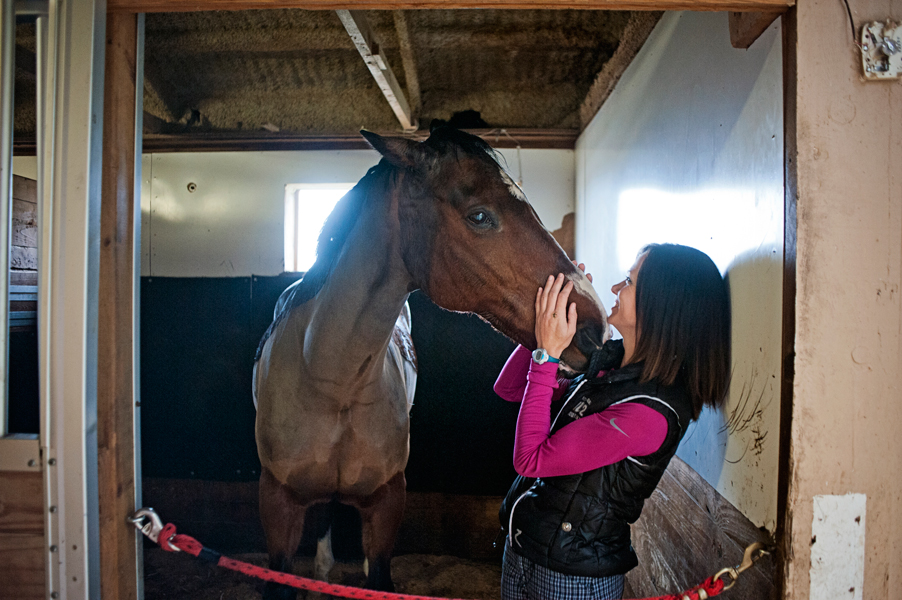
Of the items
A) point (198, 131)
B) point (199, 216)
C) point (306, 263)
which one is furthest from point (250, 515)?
point (198, 131)

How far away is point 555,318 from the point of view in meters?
1.07

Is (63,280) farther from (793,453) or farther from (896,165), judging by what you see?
(896,165)

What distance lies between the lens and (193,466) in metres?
3.08

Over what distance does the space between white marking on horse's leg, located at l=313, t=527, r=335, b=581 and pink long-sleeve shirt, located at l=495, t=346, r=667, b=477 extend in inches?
68.2

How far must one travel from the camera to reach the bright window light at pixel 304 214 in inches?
126

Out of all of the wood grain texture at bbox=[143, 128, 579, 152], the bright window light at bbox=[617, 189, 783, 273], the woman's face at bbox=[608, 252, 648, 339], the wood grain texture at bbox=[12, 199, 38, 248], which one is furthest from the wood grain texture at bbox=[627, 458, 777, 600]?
the wood grain texture at bbox=[12, 199, 38, 248]

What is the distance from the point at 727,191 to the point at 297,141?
2.67 m

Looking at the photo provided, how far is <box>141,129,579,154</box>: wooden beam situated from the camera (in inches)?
122

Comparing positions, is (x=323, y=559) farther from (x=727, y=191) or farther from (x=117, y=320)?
(x=727, y=191)

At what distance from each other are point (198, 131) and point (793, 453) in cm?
349

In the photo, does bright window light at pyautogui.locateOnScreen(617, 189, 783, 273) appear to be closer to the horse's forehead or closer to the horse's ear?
the horse's forehead

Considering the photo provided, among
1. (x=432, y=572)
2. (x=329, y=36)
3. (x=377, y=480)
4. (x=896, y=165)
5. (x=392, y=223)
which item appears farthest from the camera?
(x=432, y=572)

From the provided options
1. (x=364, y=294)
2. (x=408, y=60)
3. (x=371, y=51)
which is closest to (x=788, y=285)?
(x=364, y=294)

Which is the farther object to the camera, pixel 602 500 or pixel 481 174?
pixel 481 174
